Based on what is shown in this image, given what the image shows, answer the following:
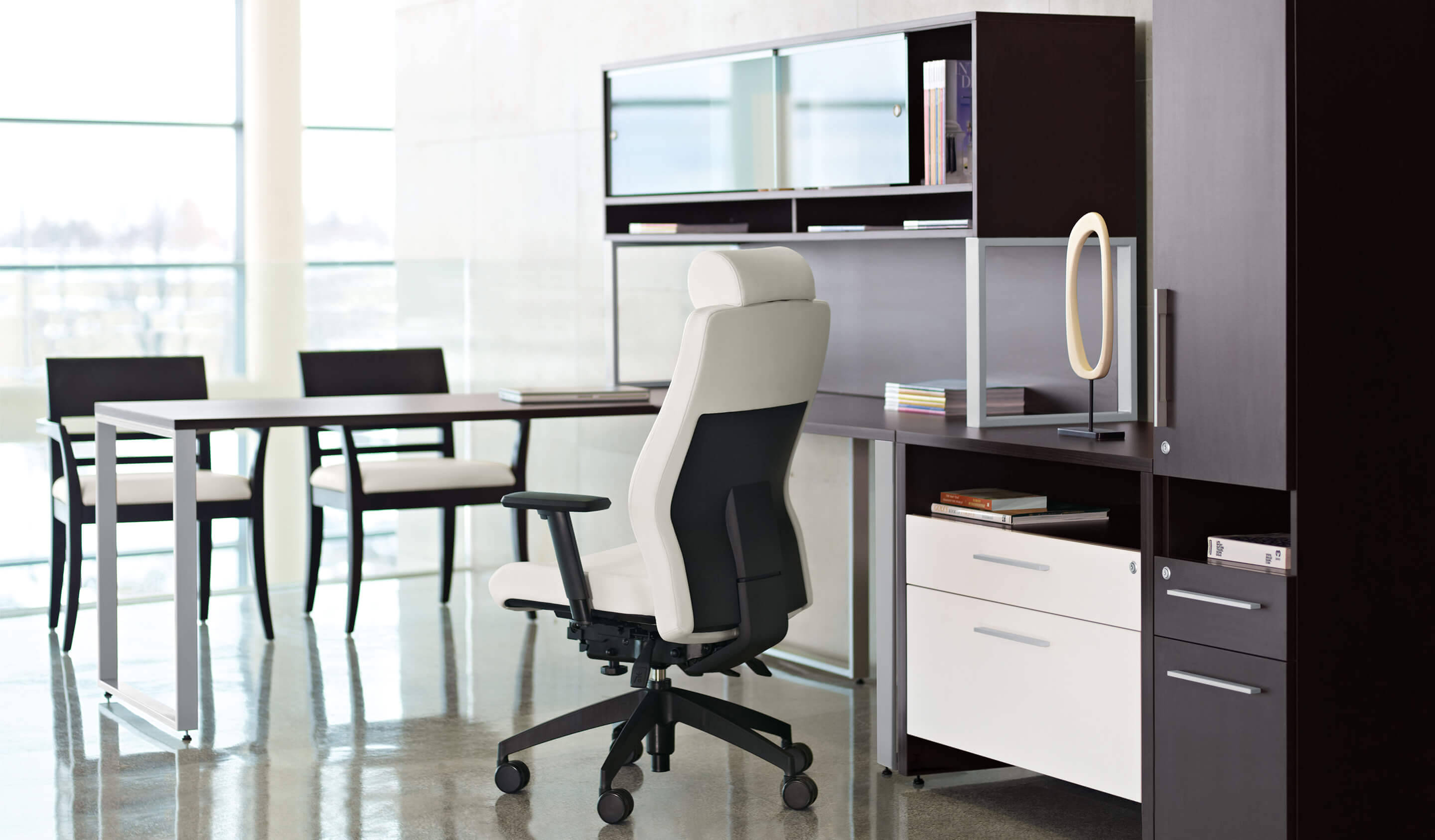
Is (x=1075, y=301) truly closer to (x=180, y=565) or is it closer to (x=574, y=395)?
(x=574, y=395)

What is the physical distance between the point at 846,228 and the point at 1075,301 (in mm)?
923

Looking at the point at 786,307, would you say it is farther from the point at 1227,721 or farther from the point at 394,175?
the point at 394,175

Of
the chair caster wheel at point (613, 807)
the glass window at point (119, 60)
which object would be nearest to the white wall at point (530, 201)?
the glass window at point (119, 60)

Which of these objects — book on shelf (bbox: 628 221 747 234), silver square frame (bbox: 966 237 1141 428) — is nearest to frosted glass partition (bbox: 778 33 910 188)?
book on shelf (bbox: 628 221 747 234)

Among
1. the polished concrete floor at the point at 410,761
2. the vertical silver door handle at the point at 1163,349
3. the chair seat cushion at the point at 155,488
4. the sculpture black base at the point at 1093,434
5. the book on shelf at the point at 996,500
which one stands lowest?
the polished concrete floor at the point at 410,761

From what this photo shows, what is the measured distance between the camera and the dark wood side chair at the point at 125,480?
5105mm

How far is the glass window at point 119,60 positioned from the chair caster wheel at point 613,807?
5.13 metres

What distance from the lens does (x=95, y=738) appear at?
4180mm

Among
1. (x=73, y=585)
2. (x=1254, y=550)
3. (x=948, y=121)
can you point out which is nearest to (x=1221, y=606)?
(x=1254, y=550)

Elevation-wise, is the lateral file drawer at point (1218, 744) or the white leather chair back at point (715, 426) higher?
the white leather chair back at point (715, 426)

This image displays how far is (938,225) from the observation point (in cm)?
407

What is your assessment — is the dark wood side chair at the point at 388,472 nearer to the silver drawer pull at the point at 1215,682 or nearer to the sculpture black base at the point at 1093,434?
the sculpture black base at the point at 1093,434

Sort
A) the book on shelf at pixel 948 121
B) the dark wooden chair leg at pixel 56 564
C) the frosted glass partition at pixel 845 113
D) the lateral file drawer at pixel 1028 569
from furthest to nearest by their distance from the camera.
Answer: the dark wooden chair leg at pixel 56 564 < the frosted glass partition at pixel 845 113 < the book on shelf at pixel 948 121 < the lateral file drawer at pixel 1028 569

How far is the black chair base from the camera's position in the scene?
11.8ft
